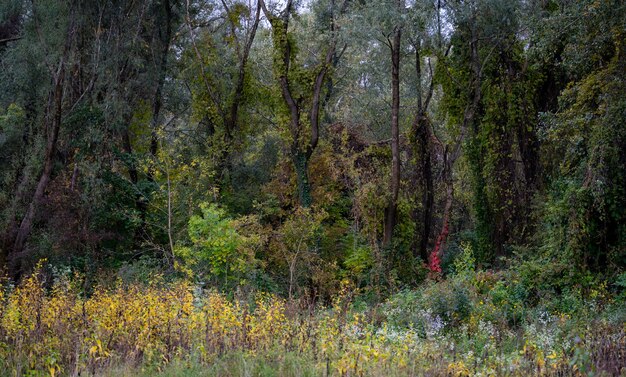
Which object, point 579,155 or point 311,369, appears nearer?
point 311,369

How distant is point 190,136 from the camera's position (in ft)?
75.6

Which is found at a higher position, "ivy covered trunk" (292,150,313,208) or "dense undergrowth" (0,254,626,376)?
"ivy covered trunk" (292,150,313,208)

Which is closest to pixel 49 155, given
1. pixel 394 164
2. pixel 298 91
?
pixel 298 91

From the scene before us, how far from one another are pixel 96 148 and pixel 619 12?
13839 mm

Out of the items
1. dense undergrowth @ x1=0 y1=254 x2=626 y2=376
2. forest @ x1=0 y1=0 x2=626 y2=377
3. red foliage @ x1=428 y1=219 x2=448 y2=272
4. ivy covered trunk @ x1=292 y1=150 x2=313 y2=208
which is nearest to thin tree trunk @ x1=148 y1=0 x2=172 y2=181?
forest @ x1=0 y1=0 x2=626 y2=377

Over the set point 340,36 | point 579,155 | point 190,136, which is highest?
point 340,36

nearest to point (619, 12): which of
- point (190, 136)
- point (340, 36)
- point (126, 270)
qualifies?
point (340, 36)

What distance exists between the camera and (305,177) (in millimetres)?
19484

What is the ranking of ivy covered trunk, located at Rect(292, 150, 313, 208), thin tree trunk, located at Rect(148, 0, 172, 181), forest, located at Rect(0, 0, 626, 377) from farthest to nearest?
thin tree trunk, located at Rect(148, 0, 172, 181) < ivy covered trunk, located at Rect(292, 150, 313, 208) < forest, located at Rect(0, 0, 626, 377)

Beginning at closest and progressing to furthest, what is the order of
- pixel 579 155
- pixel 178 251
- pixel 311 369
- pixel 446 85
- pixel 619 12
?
pixel 311 369 → pixel 619 12 → pixel 579 155 → pixel 178 251 → pixel 446 85

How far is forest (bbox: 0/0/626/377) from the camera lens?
8.41m

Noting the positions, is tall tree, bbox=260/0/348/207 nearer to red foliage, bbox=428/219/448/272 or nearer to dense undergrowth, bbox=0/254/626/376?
red foliage, bbox=428/219/448/272

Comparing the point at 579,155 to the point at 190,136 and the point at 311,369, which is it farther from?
the point at 190,136

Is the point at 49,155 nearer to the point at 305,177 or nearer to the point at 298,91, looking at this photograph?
the point at 305,177
